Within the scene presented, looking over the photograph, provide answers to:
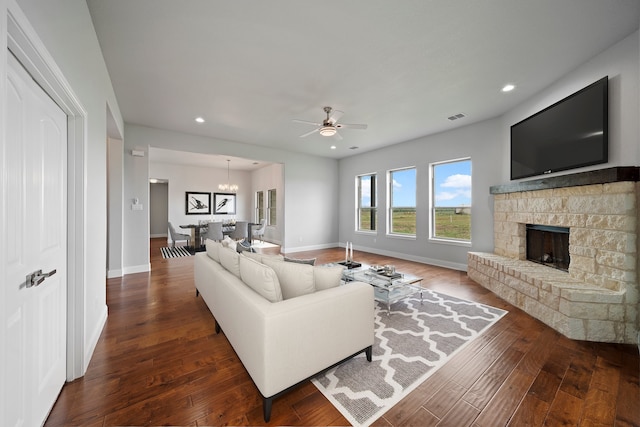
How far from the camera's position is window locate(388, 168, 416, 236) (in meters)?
5.84

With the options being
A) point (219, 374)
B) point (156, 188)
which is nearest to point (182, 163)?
point (156, 188)

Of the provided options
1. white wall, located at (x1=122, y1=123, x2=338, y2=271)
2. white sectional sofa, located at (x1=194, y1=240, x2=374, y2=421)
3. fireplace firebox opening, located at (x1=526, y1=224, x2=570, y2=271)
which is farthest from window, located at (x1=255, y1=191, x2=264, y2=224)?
fireplace firebox opening, located at (x1=526, y1=224, x2=570, y2=271)

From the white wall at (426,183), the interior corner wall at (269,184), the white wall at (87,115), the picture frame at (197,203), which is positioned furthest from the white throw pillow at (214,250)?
the picture frame at (197,203)

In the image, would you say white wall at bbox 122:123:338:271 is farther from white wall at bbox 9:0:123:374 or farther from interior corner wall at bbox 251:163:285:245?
white wall at bbox 9:0:123:374

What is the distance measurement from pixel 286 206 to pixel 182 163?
184 inches

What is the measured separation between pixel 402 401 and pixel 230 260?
1813 millimetres

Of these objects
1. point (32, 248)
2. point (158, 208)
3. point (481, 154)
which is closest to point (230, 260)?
point (32, 248)

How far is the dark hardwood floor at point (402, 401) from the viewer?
1467 mm

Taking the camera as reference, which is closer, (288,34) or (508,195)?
(288,34)

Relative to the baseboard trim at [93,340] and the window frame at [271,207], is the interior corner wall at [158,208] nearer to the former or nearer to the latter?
the window frame at [271,207]

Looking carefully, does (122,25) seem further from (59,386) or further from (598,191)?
(598,191)

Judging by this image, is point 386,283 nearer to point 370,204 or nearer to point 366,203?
point 370,204

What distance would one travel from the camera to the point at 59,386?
1.65 m

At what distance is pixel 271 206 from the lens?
30.2ft
